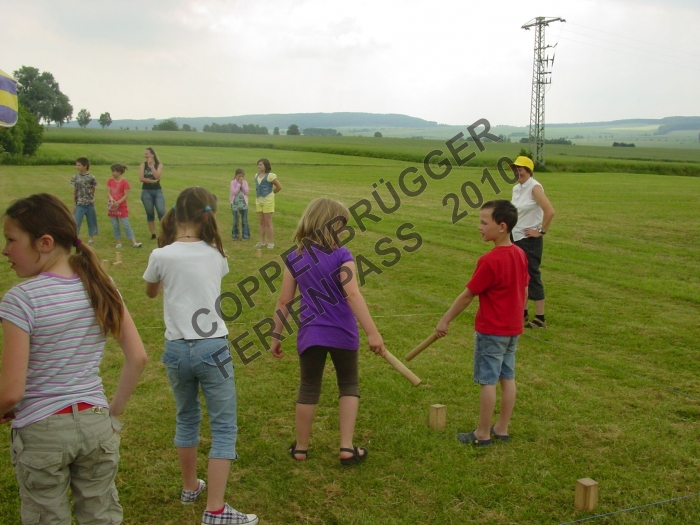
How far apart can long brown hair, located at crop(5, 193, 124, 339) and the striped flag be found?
2.83m

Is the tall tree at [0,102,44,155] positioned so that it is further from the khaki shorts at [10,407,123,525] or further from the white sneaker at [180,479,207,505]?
the khaki shorts at [10,407,123,525]

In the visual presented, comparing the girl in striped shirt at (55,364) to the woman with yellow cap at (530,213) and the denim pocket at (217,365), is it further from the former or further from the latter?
the woman with yellow cap at (530,213)

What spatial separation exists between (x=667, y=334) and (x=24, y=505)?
7939 millimetres

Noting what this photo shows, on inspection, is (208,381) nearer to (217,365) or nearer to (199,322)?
(217,365)

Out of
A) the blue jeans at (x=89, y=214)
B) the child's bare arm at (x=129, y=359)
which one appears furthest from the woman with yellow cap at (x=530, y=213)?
the blue jeans at (x=89, y=214)

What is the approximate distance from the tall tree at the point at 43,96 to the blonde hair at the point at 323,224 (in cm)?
11356

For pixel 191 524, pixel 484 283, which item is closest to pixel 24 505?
pixel 191 524

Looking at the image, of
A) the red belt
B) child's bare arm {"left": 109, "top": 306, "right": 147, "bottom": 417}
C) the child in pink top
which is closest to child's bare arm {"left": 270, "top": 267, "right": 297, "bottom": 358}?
child's bare arm {"left": 109, "top": 306, "right": 147, "bottom": 417}

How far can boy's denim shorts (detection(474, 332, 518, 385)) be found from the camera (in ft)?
15.4

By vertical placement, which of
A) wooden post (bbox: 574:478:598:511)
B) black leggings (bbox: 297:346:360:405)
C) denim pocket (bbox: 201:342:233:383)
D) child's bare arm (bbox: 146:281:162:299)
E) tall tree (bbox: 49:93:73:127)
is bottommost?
wooden post (bbox: 574:478:598:511)

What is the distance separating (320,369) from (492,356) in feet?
4.56

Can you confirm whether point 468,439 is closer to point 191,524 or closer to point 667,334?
point 191,524

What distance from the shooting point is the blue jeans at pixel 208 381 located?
3.58 meters

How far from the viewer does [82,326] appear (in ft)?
9.04
